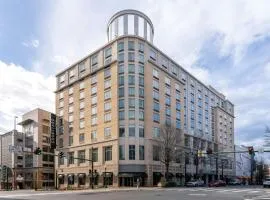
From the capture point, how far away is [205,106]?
120 metres

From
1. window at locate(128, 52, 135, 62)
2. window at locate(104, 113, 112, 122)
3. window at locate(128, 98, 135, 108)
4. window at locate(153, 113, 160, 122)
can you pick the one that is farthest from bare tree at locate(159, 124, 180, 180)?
window at locate(128, 52, 135, 62)

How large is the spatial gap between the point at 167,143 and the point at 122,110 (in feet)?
38.0

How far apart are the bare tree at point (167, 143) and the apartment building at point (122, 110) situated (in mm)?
1754

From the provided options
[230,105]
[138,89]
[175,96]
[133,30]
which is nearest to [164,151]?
[138,89]

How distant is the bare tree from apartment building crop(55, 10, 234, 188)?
1.75m

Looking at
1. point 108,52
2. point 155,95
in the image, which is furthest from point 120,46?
point 155,95

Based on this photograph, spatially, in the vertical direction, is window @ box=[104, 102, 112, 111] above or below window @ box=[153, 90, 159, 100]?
below

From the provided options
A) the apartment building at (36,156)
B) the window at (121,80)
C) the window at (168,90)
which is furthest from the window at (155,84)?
the apartment building at (36,156)

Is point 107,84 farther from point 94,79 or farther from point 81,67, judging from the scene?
point 81,67

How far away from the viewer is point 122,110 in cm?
7938

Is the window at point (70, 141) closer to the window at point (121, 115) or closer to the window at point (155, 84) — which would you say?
the window at point (121, 115)

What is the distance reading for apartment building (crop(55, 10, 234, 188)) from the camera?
7862cm

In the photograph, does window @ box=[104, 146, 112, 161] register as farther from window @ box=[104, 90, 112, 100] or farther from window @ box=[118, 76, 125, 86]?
window @ box=[118, 76, 125, 86]

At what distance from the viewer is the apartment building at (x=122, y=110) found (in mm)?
78625
